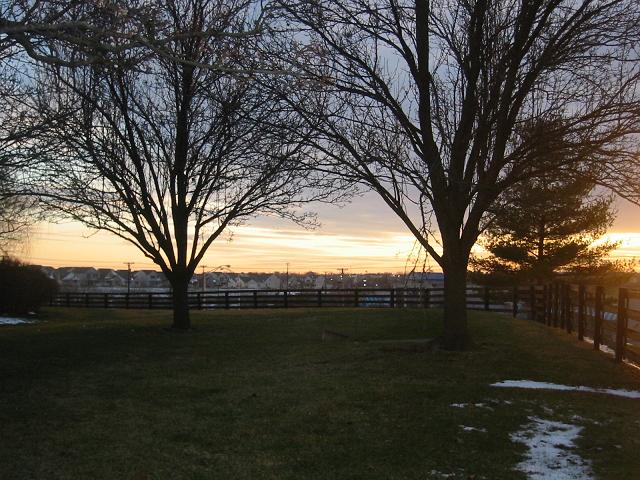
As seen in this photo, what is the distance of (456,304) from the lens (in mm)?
11953

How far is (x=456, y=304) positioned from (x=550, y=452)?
6465 mm

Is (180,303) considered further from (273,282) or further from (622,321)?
(273,282)

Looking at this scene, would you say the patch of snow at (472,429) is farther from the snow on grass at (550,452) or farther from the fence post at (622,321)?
the fence post at (622,321)

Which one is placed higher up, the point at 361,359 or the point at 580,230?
the point at 580,230

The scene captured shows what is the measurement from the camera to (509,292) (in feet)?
88.8

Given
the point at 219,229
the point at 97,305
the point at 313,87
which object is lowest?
the point at 97,305

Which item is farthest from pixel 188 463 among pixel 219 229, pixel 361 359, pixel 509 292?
pixel 509 292

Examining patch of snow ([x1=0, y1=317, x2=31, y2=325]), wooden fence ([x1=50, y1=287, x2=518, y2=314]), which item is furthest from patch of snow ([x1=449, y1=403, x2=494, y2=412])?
patch of snow ([x1=0, y1=317, x2=31, y2=325])

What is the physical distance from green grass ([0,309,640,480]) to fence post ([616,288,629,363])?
55cm

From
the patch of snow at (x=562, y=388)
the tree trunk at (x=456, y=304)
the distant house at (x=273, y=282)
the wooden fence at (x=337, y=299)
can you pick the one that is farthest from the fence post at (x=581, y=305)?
the distant house at (x=273, y=282)

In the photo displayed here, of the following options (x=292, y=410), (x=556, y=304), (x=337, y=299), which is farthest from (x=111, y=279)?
(x=292, y=410)

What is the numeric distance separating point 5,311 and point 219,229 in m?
16.4

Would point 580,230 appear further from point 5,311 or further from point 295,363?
point 5,311

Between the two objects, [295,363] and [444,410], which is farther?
[295,363]
